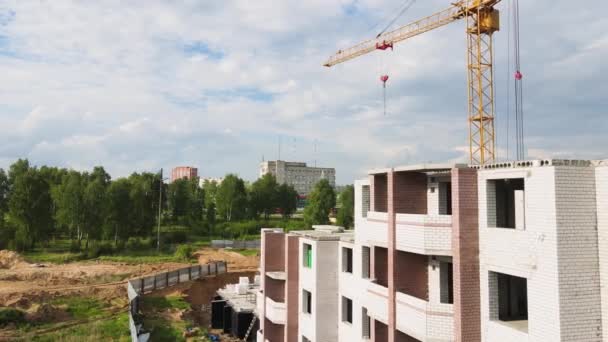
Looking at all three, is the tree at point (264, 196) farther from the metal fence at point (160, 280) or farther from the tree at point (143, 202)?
the metal fence at point (160, 280)

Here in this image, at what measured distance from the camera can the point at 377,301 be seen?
15.7 meters

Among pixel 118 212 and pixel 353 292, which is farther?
pixel 118 212

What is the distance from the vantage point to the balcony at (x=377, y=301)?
15.2 metres

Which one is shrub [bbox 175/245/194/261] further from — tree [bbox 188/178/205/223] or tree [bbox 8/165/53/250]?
tree [bbox 188/178/205/223]

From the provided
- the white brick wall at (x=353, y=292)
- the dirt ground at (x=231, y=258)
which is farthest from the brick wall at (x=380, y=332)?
the dirt ground at (x=231, y=258)

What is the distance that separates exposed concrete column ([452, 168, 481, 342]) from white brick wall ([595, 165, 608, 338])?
295 cm

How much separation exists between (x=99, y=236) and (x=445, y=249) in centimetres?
7002

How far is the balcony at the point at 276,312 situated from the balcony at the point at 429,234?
1210 centimetres

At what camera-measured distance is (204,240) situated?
8431 centimetres

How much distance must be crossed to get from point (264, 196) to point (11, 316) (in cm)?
7995

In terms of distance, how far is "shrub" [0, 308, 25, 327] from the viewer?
3456cm

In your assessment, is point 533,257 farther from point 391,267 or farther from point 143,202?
point 143,202

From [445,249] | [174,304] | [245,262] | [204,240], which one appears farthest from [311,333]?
[204,240]

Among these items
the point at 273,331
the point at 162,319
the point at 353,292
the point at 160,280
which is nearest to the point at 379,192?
the point at 353,292
